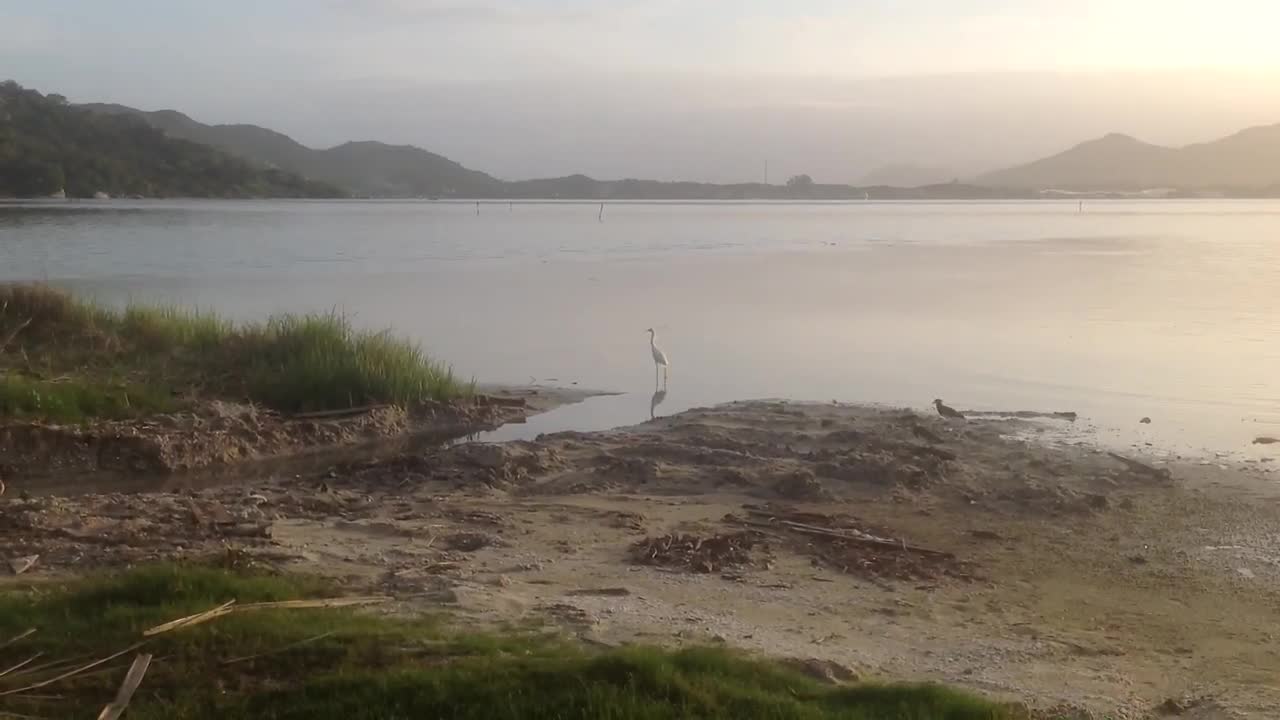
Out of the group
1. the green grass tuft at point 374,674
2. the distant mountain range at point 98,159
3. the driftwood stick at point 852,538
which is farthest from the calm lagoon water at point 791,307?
the distant mountain range at point 98,159

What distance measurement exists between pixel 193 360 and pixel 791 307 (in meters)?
14.7

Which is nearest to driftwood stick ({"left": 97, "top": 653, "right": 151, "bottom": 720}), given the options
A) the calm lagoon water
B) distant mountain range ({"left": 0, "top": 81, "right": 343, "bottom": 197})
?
the calm lagoon water

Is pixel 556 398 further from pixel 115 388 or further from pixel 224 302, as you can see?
pixel 224 302

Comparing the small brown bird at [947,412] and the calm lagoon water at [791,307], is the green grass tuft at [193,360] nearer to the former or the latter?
the calm lagoon water at [791,307]

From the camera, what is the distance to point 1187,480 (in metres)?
A: 10.5

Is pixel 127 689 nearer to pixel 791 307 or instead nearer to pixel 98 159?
pixel 791 307

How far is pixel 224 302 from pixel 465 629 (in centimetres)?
2159

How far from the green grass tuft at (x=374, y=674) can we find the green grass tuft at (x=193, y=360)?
7.00 meters

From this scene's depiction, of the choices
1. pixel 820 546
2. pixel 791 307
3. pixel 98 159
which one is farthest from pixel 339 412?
pixel 98 159

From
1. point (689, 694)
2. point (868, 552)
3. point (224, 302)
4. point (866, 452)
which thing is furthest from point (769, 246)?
point (689, 694)

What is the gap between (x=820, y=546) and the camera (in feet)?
26.9

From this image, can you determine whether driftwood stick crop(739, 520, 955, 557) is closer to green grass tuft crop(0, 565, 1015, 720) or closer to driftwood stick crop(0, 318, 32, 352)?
green grass tuft crop(0, 565, 1015, 720)

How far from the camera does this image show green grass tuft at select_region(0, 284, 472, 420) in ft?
42.0

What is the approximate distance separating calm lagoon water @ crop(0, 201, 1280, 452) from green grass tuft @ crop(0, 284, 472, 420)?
5.94 feet
